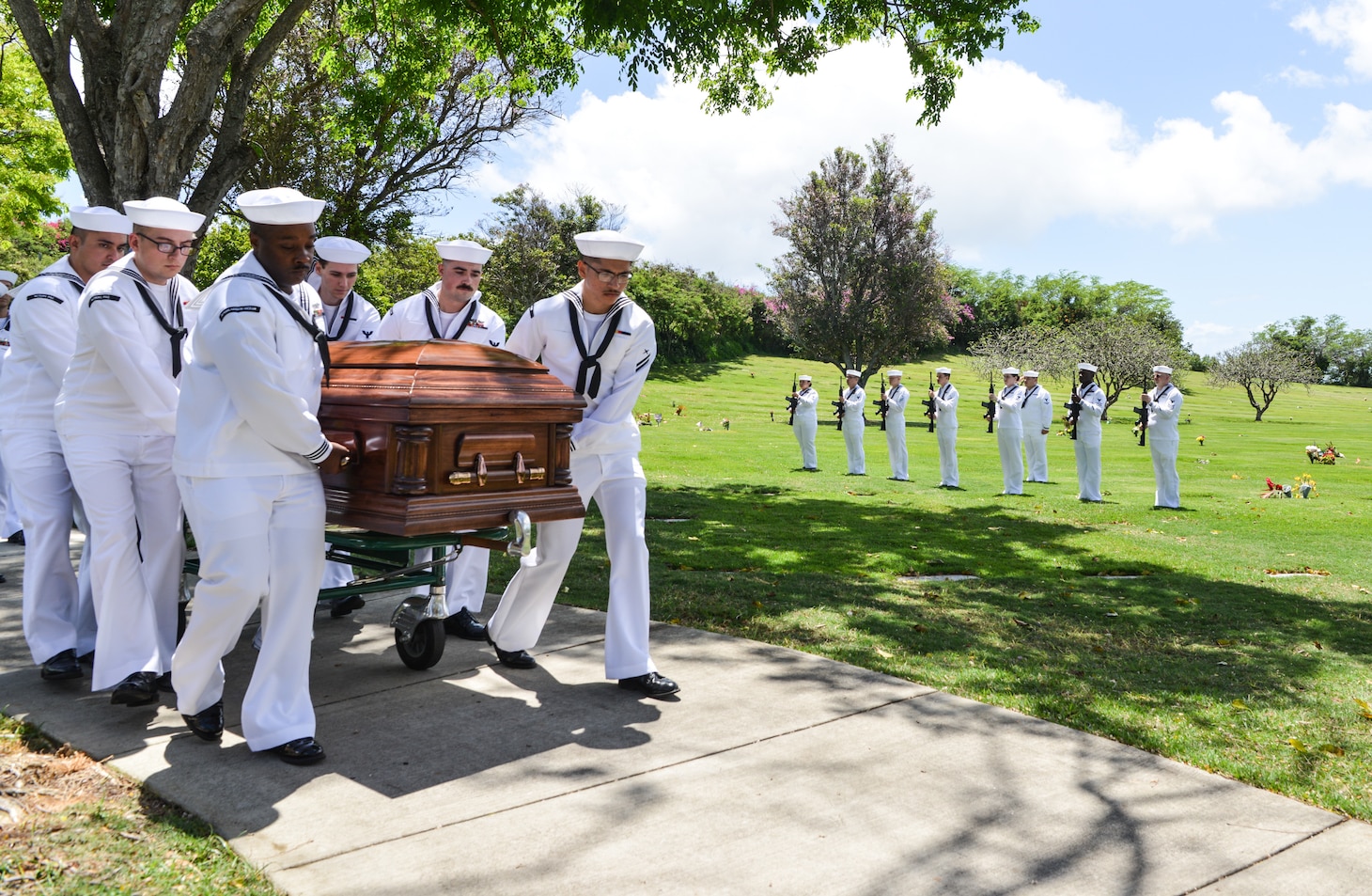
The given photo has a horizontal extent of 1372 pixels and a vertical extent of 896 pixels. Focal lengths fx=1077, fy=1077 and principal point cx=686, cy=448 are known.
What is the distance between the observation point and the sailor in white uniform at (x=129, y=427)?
451 cm

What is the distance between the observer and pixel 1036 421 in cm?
1977

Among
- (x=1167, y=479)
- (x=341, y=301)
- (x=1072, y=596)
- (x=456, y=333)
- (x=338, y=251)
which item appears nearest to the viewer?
(x=338, y=251)

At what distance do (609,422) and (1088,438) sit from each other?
14311 millimetres

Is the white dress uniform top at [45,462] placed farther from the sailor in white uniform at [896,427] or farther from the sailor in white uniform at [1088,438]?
the sailor in white uniform at [896,427]

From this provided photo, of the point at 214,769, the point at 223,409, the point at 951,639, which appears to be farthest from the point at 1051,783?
the point at 223,409

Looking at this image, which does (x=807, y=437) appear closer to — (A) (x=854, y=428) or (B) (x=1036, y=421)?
(A) (x=854, y=428)

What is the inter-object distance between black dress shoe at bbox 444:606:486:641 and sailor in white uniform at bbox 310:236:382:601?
2.13 ft

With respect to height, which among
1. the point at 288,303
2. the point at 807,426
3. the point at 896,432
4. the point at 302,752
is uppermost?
the point at 288,303

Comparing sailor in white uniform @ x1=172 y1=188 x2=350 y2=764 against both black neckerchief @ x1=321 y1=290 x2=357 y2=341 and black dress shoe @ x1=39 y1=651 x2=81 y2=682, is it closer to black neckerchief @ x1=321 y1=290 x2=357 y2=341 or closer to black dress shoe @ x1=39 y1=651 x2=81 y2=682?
black dress shoe @ x1=39 y1=651 x2=81 y2=682

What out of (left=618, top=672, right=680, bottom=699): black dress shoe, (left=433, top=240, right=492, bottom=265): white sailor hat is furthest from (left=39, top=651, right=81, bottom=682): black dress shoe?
(left=433, top=240, right=492, bottom=265): white sailor hat

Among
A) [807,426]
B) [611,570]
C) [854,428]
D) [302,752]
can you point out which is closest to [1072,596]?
[611,570]

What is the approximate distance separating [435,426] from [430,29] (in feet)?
36.4

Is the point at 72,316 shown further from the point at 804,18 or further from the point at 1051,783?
the point at 804,18

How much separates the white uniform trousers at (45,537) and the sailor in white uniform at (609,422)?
85.7 inches
